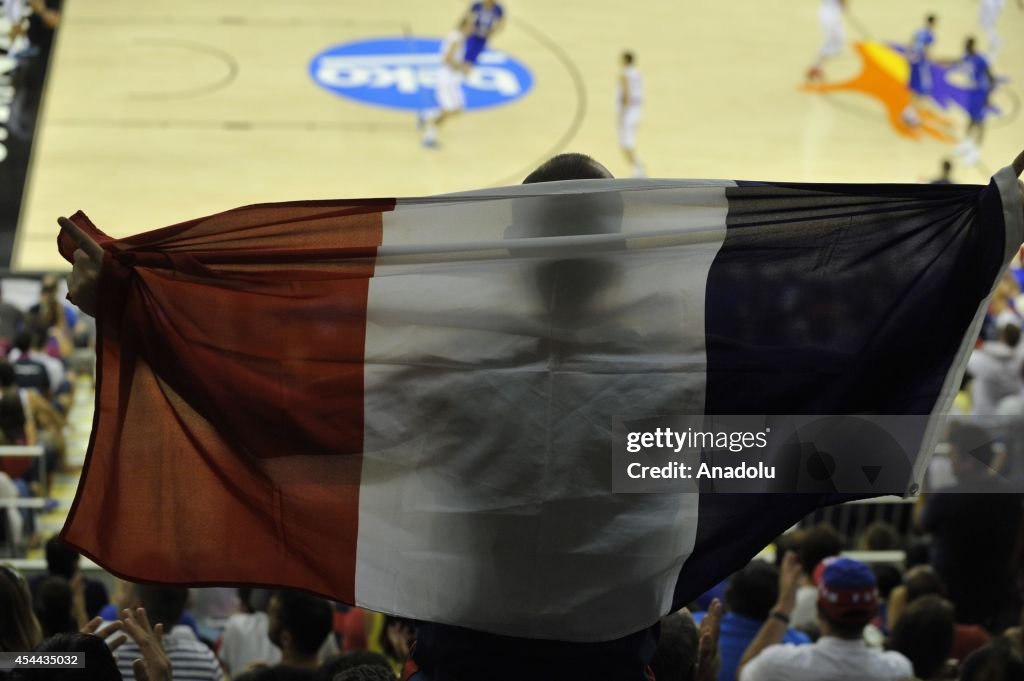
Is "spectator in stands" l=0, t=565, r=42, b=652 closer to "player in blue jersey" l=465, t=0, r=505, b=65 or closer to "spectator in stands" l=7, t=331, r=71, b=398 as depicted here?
"spectator in stands" l=7, t=331, r=71, b=398

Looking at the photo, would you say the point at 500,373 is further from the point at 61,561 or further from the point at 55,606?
the point at 61,561

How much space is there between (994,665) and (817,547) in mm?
1756

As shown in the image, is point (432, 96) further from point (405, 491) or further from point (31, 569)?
point (405, 491)

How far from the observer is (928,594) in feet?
15.7

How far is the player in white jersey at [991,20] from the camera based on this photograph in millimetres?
17547

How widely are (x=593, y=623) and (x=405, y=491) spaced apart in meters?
0.50

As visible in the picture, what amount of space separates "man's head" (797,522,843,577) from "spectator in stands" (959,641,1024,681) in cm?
165

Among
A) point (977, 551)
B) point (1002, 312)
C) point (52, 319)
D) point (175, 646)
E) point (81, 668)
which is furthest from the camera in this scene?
point (1002, 312)

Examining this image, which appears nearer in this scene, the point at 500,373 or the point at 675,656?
the point at 500,373

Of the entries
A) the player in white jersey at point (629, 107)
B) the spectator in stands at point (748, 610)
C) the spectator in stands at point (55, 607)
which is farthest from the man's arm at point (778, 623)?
the player in white jersey at point (629, 107)

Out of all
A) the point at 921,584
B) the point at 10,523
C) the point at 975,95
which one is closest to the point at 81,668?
the point at 921,584

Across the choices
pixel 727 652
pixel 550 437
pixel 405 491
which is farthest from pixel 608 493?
pixel 727 652

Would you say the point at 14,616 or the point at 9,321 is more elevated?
the point at 9,321

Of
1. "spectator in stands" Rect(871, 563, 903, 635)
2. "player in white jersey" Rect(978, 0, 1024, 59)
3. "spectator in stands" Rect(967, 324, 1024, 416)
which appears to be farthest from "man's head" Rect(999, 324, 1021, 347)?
"player in white jersey" Rect(978, 0, 1024, 59)
